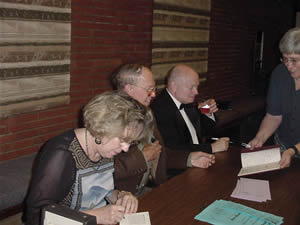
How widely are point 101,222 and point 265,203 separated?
0.93 meters

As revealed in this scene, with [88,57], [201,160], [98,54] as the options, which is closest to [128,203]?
[201,160]

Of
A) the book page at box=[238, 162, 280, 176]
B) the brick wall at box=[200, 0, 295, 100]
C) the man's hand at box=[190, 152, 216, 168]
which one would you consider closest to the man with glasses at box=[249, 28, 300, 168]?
the book page at box=[238, 162, 280, 176]

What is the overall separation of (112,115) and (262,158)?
142 centimetres

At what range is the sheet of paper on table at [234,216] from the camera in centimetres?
193

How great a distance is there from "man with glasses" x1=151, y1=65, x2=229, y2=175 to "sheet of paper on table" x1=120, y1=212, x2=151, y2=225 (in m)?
1.20

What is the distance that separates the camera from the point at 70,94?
3826 millimetres

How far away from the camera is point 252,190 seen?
7.82 ft

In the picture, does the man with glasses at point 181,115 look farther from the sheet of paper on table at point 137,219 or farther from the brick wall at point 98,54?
the sheet of paper on table at point 137,219

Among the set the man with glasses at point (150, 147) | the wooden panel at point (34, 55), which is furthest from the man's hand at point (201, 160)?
the wooden panel at point (34, 55)

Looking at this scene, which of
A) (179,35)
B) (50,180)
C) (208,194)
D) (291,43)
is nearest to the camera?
(50,180)

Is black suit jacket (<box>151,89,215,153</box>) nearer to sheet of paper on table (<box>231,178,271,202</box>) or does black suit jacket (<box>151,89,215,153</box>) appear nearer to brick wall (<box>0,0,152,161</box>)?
sheet of paper on table (<box>231,178,271,202</box>)

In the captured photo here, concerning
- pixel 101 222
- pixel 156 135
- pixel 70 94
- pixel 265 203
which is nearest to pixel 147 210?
pixel 101 222

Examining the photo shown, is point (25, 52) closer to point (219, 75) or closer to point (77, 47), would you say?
point (77, 47)

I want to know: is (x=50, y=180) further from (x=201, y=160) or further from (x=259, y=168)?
(x=259, y=168)
